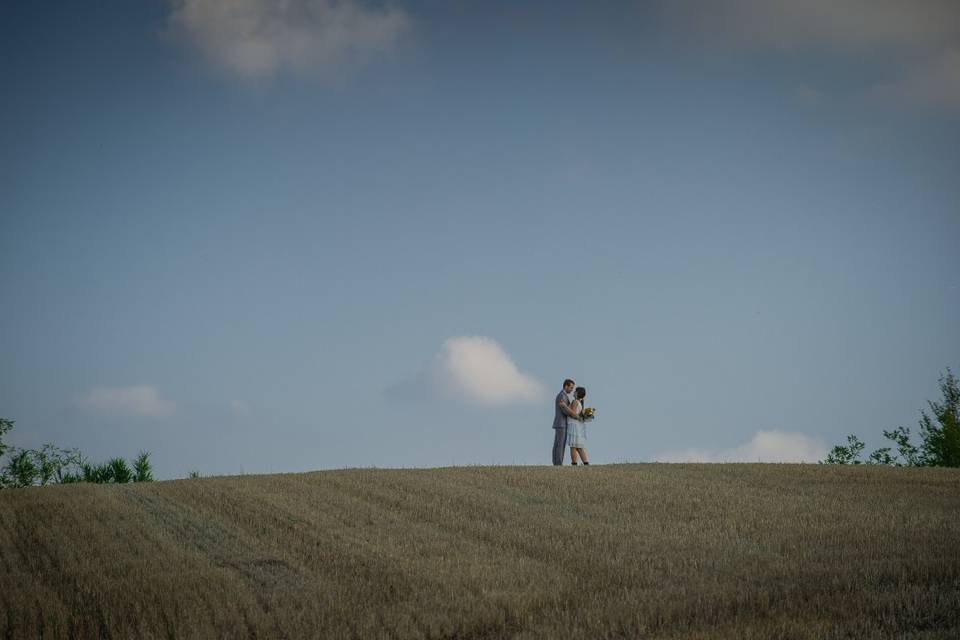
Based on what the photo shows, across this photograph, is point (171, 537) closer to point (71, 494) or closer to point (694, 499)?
point (71, 494)

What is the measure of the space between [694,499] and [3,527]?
45.3ft

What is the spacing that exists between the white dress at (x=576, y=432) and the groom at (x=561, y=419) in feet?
0.38

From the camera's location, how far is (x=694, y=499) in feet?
61.7

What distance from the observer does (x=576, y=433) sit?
2547 centimetres

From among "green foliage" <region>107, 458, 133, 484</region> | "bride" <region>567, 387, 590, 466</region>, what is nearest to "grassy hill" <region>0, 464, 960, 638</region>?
"bride" <region>567, 387, 590, 466</region>

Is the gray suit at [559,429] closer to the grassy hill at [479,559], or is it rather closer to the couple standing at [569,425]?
the couple standing at [569,425]

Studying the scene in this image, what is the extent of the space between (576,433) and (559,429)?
19.8 inches

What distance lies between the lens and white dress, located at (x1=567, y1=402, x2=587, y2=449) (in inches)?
998

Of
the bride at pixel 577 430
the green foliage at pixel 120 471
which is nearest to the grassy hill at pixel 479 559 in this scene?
the bride at pixel 577 430

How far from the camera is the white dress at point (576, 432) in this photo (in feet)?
83.2

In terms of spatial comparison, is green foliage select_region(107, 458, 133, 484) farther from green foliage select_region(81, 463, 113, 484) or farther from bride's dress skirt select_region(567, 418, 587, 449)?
bride's dress skirt select_region(567, 418, 587, 449)

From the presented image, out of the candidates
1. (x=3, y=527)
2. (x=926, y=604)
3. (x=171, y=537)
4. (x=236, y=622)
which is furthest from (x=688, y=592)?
(x=3, y=527)

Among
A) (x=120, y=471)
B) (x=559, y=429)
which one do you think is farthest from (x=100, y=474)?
(x=559, y=429)

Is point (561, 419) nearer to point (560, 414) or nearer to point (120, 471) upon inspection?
point (560, 414)
